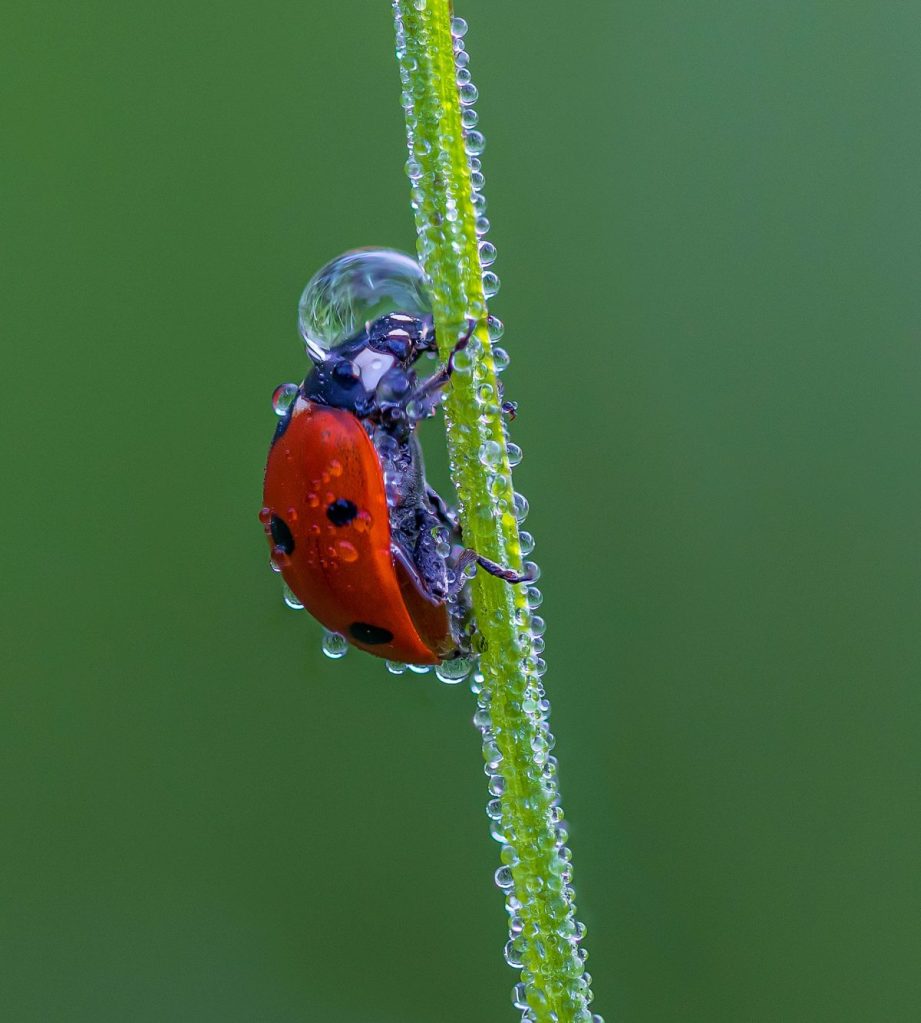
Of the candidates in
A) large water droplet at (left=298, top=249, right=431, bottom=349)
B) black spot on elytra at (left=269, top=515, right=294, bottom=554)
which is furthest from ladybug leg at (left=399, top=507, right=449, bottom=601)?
large water droplet at (left=298, top=249, right=431, bottom=349)

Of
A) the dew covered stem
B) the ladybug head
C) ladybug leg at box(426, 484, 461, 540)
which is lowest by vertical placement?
the dew covered stem

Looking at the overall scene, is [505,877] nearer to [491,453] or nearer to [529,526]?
[491,453]

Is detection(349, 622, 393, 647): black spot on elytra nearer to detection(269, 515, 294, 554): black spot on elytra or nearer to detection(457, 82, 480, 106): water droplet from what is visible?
detection(269, 515, 294, 554): black spot on elytra

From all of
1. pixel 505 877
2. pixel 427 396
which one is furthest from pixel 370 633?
pixel 505 877

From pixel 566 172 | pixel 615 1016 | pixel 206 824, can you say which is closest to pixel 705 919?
pixel 615 1016

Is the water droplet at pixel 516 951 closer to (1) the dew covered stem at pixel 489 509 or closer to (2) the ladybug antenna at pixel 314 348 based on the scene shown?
(1) the dew covered stem at pixel 489 509

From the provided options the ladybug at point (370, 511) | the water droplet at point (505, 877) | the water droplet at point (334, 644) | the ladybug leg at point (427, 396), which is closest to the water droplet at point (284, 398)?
the ladybug at point (370, 511)
